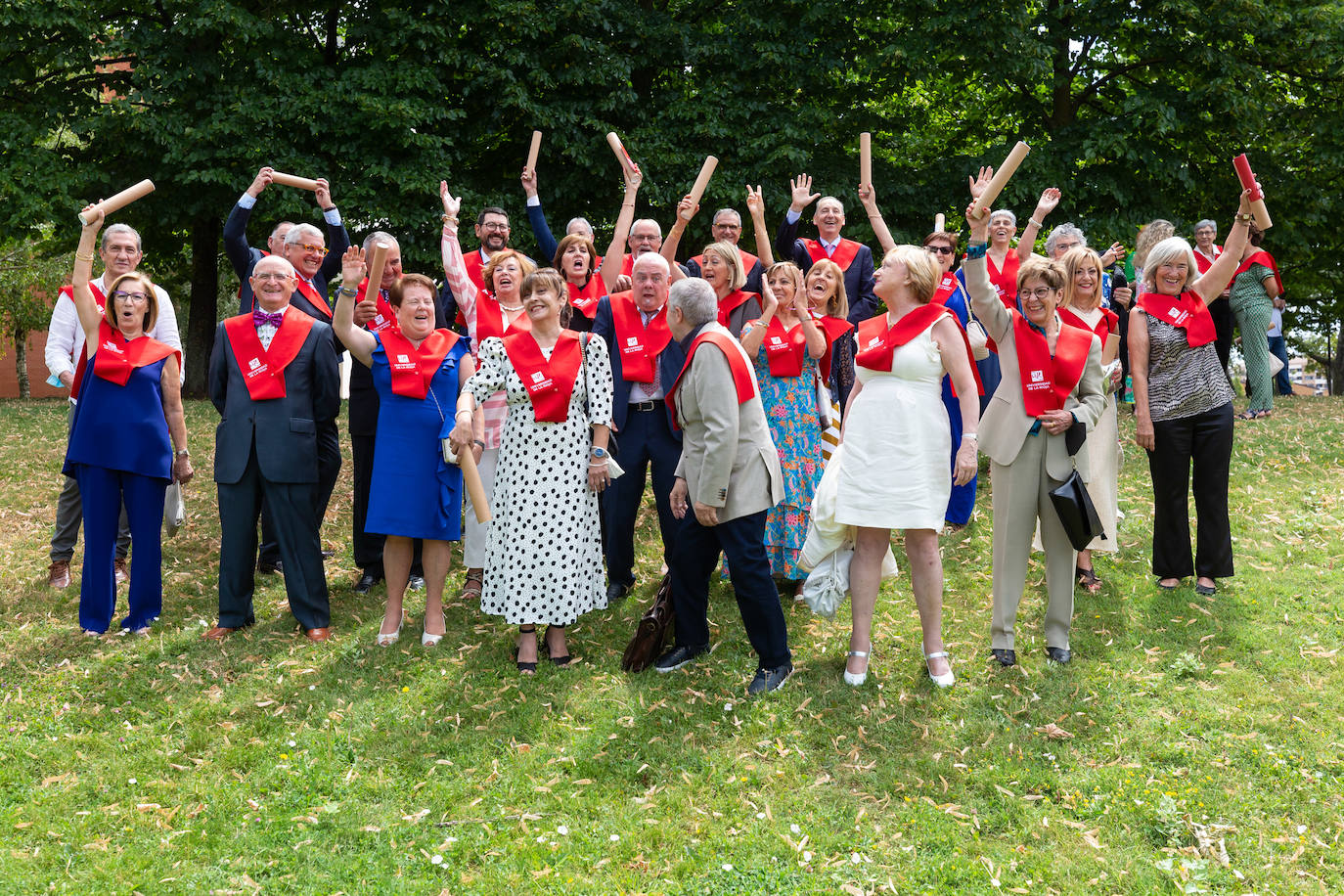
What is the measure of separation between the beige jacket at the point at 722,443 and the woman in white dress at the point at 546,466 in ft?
2.39

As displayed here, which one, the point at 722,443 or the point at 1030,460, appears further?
the point at 1030,460

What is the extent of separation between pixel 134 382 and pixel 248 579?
1.50 metres

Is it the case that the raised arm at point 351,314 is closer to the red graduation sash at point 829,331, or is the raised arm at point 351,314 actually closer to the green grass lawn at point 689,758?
the green grass lawn at point 689,758

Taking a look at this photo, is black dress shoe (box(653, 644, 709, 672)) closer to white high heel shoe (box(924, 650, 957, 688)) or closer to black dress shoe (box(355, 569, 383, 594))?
white high heel shoe (box(924, 650, 957, 688))

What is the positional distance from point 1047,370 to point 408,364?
3.79 meters

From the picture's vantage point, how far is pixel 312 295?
24.7 ft

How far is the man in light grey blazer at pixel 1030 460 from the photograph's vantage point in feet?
19.2

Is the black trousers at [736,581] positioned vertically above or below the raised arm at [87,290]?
below

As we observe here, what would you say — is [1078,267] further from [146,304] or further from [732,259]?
[146,304]

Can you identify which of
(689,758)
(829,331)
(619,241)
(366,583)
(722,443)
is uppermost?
(619,241)

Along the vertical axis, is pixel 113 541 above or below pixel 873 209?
below

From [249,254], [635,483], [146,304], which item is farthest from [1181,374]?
[146,304]

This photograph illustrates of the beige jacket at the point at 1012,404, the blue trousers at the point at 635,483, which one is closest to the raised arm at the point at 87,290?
the blue trousers at the point at 635,483

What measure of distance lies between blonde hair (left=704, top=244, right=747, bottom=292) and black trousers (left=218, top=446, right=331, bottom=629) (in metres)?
3.00
